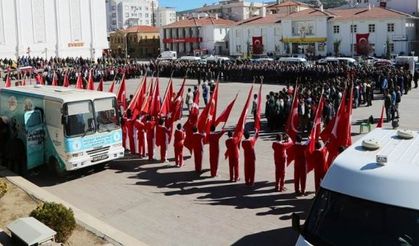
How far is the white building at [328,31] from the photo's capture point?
58319 mm

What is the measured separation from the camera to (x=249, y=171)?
11719 millimetres

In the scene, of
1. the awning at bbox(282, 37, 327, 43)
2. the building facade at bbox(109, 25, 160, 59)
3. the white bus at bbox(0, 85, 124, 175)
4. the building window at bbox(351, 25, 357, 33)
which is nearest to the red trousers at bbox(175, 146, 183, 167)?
the white bus at bbox(0, 85, 124, 175)

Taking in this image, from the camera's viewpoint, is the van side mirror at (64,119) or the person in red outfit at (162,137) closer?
the van side mirror at (64,119)

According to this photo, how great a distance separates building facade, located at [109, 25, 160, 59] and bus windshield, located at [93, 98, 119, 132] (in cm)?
7647

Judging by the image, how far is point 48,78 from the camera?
37875 millimetres

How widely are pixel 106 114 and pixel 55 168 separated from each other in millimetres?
1970

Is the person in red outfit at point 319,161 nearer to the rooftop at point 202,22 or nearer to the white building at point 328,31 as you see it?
the white building at point 328,31

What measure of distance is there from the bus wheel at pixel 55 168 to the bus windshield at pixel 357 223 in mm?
9287

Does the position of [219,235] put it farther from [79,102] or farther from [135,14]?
[135,14]

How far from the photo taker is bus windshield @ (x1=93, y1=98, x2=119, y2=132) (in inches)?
530

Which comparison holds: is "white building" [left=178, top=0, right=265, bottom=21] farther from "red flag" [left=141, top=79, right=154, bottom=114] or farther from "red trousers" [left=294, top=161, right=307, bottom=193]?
"red trousers" [left=294, top=161, right=307, bottom=193]

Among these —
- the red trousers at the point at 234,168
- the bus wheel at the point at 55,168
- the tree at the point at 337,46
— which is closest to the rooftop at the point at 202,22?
the tree at the point at 337,46

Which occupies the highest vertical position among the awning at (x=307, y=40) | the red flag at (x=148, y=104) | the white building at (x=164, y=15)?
the white building at (x=164, y=15)

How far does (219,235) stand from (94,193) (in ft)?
13.6
